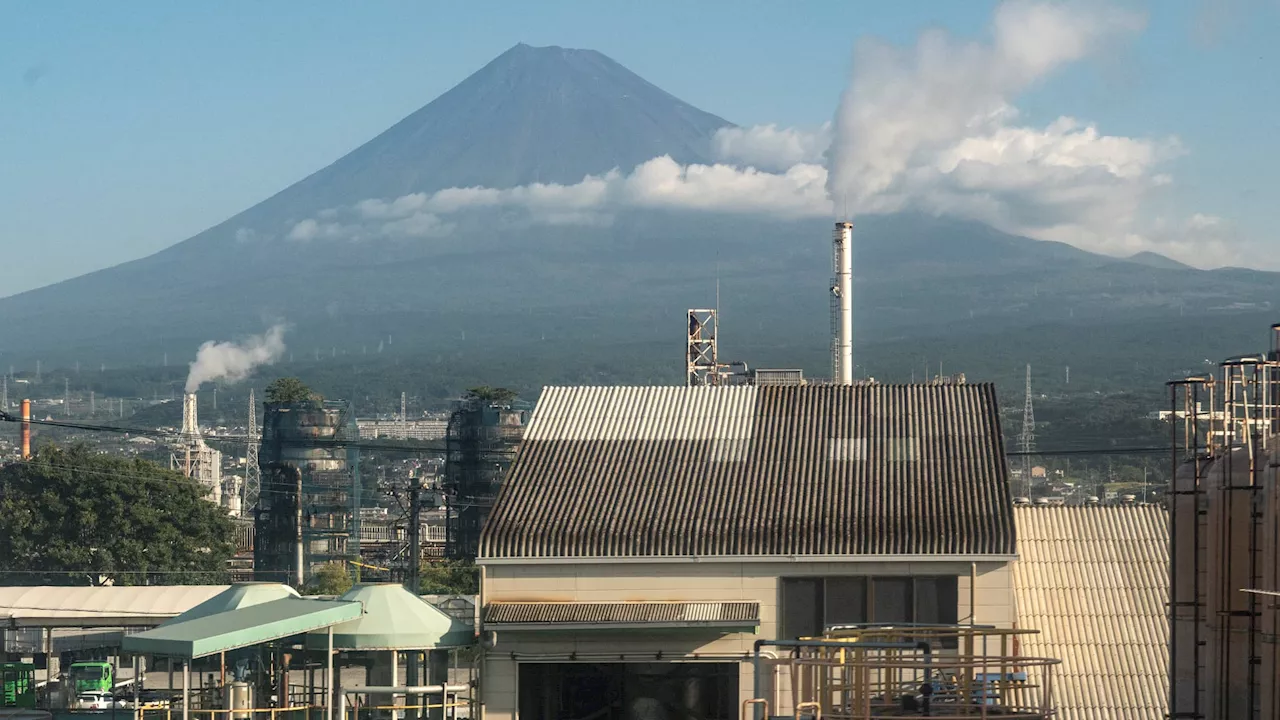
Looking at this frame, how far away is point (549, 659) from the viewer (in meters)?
32.2

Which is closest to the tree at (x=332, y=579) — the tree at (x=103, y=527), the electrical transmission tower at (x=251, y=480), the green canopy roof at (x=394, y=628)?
the tree at (x=103, y=527)

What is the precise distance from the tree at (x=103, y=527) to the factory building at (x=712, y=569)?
2470 inches

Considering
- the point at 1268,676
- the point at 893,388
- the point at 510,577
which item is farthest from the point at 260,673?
the point at 1268,676

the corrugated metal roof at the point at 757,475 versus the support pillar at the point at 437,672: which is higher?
the corrugated metal roof at the point at 757,475

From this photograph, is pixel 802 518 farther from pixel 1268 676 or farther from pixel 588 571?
pixel 1268 676

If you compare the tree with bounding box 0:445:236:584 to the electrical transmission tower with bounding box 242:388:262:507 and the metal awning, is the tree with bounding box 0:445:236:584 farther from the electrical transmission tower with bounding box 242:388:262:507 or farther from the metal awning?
the metal awning

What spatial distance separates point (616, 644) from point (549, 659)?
111 centimetres

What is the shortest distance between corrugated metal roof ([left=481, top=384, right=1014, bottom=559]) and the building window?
1.67 ft

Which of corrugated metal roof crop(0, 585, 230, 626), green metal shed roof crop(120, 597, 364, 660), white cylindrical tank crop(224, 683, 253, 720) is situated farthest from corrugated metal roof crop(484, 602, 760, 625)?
corrugated metal roof crop(0, 585, 230, 626)

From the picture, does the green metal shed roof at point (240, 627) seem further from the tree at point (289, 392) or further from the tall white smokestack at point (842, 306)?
the tree at point (289, 392)

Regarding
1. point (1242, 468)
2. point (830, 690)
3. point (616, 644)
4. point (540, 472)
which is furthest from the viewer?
point (540, 472)

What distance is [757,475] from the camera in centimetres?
3447

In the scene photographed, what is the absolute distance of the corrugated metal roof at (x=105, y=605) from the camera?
151 feet

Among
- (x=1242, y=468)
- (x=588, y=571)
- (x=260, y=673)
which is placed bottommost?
(x=260, y=673)
